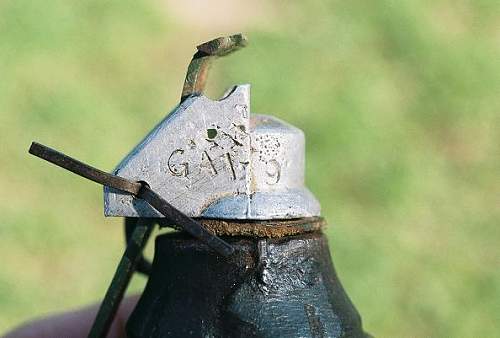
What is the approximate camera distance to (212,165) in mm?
1346

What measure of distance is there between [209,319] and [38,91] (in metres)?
2.74

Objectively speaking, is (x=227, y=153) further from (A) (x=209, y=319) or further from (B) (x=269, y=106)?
(B) (x=269, y=106)

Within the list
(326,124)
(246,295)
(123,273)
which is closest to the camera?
(246,295)

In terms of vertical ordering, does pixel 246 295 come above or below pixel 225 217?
below

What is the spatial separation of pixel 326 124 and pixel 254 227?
240 cm

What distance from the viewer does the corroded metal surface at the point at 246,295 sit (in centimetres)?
131

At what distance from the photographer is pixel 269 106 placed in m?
3.66

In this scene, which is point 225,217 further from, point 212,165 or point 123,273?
point 123,273

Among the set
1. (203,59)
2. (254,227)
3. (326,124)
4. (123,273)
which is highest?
(326,124)

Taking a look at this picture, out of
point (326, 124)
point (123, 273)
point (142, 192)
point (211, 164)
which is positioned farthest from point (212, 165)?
point (326, 124)

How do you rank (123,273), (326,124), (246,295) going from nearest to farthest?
(246,295) < (123,273) < (326,124)

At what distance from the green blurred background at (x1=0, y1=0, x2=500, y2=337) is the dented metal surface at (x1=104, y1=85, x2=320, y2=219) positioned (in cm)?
196

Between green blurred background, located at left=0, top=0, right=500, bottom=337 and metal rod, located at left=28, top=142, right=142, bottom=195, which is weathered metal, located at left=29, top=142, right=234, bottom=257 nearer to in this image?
metal rod, located at left=28, top=142, right=142, bottom=195

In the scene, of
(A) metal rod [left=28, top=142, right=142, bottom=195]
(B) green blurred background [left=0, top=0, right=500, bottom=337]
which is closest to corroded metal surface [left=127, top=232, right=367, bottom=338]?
(A) metal rod [left=28, top=142, right=142, bottom=195]
